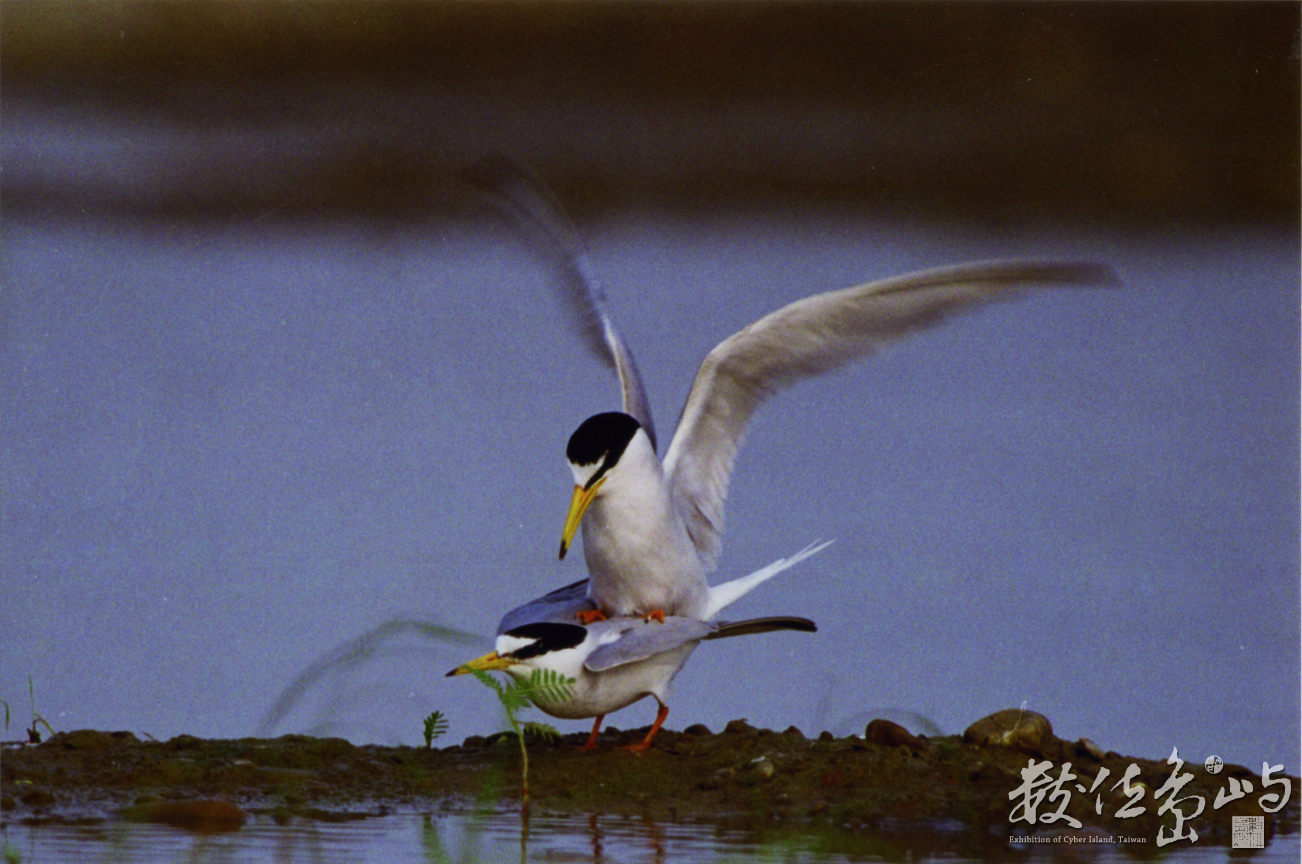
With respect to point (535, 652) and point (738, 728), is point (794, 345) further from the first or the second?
point (535, 652)

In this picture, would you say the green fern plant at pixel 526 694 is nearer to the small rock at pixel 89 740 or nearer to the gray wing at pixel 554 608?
the gray wing at pixel 554 608

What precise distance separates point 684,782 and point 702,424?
149 centimetres

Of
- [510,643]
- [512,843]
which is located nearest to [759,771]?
[510,643]

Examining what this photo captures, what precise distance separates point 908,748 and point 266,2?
7.62 m

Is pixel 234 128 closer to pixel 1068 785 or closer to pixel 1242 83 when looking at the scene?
pixel 1242 83

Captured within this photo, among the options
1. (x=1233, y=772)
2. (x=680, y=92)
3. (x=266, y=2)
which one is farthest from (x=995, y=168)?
(x=1233, y=772)

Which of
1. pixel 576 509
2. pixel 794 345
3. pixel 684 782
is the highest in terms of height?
pixel 794 345

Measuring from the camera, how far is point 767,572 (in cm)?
556

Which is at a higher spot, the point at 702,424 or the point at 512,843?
the point at 702,424

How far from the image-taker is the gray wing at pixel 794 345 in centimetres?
529

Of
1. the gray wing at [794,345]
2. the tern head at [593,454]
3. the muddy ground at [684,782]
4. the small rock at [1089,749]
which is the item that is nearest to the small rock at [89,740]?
the muddy ground at [684,782]

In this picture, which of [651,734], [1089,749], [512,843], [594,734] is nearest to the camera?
[512,843]

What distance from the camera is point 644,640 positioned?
4.68 metres

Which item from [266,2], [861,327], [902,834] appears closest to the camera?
[902,834]
